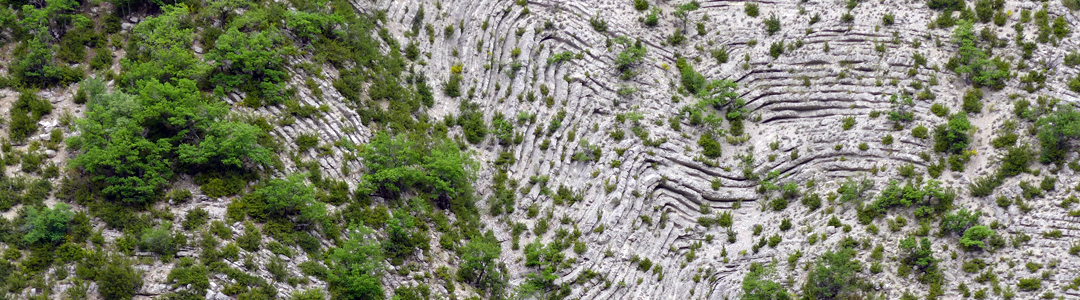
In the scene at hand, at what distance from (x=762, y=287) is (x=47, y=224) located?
73.9 feet

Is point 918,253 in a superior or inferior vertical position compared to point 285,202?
superior

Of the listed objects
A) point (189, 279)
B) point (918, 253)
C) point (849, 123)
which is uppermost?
point (849, 123)

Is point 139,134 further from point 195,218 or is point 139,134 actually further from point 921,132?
point 921,132

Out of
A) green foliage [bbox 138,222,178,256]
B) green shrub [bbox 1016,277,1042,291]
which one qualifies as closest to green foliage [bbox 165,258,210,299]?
green foliage [bbox 138,222,178,256]

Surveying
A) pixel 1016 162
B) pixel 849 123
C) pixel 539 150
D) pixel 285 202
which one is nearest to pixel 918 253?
pixel 1016 162

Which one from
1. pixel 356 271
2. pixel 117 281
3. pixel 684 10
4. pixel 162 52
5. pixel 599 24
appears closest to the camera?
pixel 117 281

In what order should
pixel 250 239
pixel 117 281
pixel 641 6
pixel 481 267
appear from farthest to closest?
pixel 641 6
pixel 481 267
pixel 250 239
pixel 117 281

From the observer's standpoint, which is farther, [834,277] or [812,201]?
[812,201]

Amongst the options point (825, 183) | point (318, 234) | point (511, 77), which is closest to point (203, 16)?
point (318, 234)

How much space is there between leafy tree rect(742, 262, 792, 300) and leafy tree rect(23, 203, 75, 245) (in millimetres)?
21744

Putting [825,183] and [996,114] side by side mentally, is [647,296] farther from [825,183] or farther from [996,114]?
[996,114]

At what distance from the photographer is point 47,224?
19766 millimetres

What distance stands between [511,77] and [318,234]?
1200 centimetres

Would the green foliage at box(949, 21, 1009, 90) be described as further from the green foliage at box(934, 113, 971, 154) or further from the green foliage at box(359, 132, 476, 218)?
the green foliage at box(359, 132, 476, 218)
